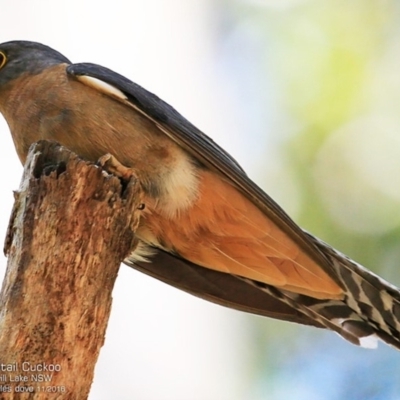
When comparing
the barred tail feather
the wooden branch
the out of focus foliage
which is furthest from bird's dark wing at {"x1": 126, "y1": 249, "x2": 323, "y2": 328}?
the out of focus foliage

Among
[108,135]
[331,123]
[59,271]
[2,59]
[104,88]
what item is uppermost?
[331,123]

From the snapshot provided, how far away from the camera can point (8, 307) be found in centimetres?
239

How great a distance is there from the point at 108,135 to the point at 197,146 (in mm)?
474

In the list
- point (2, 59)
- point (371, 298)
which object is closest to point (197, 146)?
point (371, 298)

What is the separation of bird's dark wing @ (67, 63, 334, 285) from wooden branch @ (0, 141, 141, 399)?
0.76 meters

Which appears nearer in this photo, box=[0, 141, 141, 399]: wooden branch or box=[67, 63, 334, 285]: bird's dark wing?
box=[0, 141, 141, 399]: wooden branch

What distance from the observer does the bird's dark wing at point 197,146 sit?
11.5ft

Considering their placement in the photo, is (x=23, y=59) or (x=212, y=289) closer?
(x=212, y=289)

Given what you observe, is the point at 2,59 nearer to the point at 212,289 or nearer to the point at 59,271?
the point at 212,289

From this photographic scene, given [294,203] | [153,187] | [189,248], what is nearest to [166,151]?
[153,187]

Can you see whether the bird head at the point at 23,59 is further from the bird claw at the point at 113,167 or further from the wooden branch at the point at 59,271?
the wooden branch at the point at 59,271

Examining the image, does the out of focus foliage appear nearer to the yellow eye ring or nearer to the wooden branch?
the yellow eye ring

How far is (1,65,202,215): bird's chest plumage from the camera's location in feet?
11.1

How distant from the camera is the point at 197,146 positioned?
11.5ft
